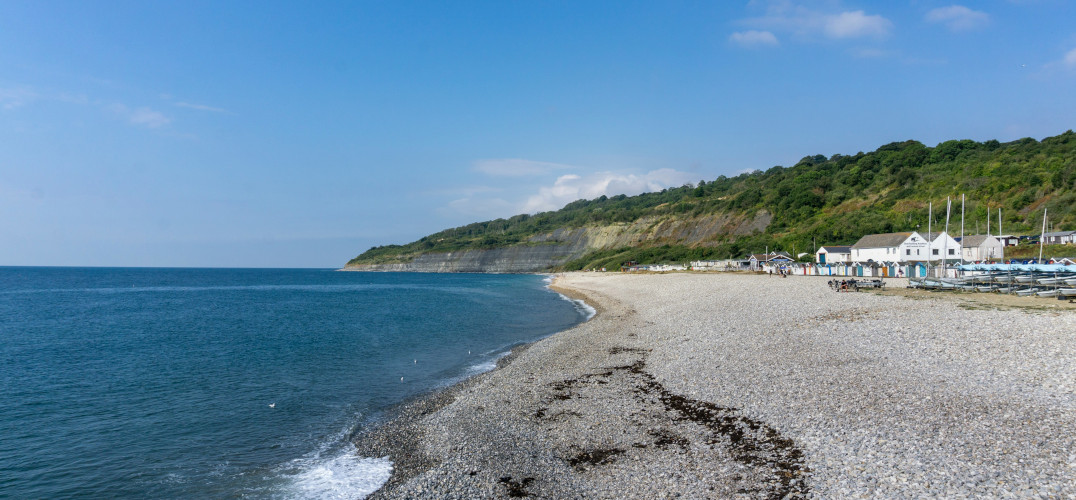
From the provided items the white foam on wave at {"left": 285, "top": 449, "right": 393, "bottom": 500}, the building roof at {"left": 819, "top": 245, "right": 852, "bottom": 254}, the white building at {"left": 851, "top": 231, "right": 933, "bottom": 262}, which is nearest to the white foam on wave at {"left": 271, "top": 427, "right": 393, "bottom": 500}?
the white foam on wave at {"left": 285, "top": 449, "right": 393, "bottom": 500}

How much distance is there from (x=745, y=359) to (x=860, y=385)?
421 cm

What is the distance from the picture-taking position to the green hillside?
253 ft

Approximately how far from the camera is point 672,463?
9586 mm

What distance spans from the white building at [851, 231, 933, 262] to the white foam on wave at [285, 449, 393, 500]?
68927 mm

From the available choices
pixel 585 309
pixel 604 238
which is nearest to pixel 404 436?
pixel 585 309

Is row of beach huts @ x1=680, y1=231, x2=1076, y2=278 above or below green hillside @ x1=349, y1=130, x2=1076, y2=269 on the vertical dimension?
below

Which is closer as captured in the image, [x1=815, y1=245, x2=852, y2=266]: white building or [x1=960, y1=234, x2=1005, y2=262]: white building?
[x1=960, y1=234, x2=1005, y2=262]: white building

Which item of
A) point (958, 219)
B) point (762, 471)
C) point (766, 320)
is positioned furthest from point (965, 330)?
point (958, 219)

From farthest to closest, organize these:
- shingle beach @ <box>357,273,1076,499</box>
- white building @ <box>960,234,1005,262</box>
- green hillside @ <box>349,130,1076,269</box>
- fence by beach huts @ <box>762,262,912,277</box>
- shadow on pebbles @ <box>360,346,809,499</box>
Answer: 1. green hillside @ <box>349,130,1076,269</box>
2. white building @ <box>960,234,1005,262</box>
3. fence by beach huts @ <box>762,262,912,277</box>
4. shadow on pebbles @ <box>360,346,809,499</box>
5. shingle beach @ <box>357,273,1076,499</box>

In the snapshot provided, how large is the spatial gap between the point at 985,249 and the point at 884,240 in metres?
9.77

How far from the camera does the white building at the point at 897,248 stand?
62812mm

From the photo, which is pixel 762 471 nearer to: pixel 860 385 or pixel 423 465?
pixel 860 385

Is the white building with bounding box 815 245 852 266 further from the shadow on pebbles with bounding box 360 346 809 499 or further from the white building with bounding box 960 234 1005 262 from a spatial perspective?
the shadow on pebbles with bounding box 360 346 809 499

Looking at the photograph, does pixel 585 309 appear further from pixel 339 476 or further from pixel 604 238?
pixel 604 238
